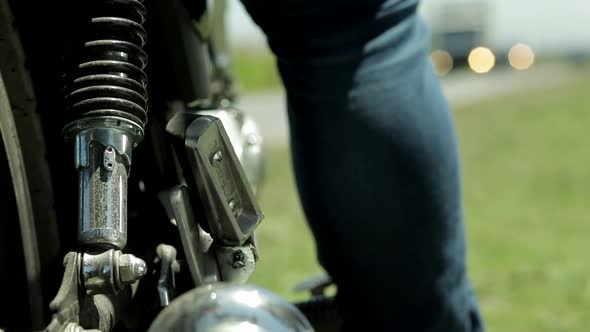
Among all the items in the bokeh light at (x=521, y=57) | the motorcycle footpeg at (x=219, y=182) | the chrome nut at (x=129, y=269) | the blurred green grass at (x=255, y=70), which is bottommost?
the chrome nut at (x=129, y=269)

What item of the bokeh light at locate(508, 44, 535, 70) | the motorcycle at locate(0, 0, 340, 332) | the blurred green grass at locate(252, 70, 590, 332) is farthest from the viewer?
the bokeh light at locate(508, 44, 535, 70)

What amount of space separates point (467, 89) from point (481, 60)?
18.0 feet

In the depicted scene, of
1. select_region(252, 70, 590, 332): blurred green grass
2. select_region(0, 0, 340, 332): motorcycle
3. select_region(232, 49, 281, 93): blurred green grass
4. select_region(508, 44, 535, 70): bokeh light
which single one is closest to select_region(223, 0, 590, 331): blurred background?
select_region(252, 70, 590, 332): blurred green grass

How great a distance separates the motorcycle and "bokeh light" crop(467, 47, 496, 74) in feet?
49.7

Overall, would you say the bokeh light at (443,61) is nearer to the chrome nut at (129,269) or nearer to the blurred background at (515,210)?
the blurred background at (515,210)

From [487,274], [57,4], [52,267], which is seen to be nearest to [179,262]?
[52,267]

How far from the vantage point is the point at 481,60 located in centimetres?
1694

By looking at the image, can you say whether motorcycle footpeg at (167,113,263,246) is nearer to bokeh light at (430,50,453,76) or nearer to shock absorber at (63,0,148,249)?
shock absorber at (63,0,148,249)

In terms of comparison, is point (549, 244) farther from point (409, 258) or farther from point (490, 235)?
point (409, 258)

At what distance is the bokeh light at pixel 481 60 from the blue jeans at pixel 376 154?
14.9m

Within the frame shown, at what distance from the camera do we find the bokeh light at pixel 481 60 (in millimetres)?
16594

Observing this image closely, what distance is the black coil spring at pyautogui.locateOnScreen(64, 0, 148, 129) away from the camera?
979 mm

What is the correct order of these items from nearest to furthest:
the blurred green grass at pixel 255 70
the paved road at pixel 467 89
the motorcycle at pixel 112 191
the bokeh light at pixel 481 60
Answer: the motorcycle at pixel 112 191, the paved road at pixel 467 89, the blurred green grass at pixel 255 70, the bokeh light at pixel 481 60

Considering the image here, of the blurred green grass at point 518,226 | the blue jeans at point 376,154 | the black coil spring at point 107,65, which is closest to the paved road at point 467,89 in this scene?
the blurred green grass at point 518,226
